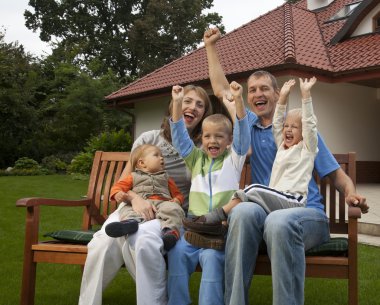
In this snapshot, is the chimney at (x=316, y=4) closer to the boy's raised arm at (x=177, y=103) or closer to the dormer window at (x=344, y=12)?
the dormer window at (x=344, y=12)

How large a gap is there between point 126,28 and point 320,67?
1049 inches

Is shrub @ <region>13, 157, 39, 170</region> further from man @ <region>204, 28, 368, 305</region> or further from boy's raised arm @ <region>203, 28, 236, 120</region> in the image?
man @ <region>204, 28, 368, 305</region>

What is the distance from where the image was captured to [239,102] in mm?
2922

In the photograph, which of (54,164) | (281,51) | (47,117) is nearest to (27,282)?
(281,51)

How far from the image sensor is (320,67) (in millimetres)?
11711

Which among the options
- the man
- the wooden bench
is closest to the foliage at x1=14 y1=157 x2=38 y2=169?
the wooden bench

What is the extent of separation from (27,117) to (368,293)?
64.3 ft

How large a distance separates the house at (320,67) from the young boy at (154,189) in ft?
26.8

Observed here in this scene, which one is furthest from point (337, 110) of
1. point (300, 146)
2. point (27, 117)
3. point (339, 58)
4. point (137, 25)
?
point (137, 25)

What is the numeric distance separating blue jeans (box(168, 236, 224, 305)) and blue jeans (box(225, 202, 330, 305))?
65mm

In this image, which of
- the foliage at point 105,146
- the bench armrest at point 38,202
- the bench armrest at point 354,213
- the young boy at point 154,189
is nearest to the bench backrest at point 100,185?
the bench armrest at point 38,202

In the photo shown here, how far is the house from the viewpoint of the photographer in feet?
38.9

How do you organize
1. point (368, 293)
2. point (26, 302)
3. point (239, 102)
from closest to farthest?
point (239, 102) → point (26, 302) → point (368, 293)

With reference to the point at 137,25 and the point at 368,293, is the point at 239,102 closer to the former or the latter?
the point at 368,293
